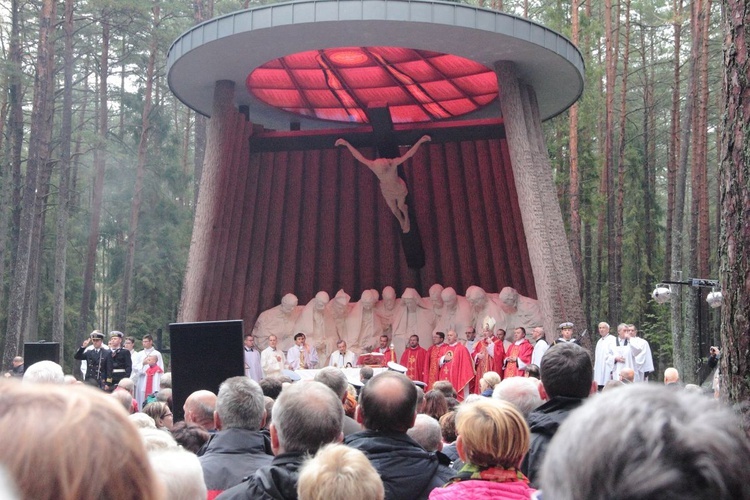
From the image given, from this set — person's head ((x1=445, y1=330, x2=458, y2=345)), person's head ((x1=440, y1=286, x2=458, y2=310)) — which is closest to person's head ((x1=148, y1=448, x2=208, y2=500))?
A: person's head ((x1=445, y1=330, x2=458, y2=345))

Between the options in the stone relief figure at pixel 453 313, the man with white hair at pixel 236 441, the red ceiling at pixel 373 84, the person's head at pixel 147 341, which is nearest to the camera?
the man with white hair at pixel 236 441

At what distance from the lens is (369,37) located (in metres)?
12.0

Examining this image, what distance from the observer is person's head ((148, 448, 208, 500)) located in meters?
2.10

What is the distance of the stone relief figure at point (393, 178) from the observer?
48.9 ft

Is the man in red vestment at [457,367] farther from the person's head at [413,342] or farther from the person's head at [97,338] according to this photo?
the person's head at [97,338]

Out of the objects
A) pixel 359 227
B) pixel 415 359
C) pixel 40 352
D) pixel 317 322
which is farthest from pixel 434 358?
pixel 40 352

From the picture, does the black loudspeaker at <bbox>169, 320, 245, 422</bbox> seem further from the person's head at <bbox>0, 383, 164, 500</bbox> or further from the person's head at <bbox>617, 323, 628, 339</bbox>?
the person's head at <bbox>617, 323, 628, 339</bbox>

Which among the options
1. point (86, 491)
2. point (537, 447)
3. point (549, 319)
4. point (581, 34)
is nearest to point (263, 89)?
point (549, 319)

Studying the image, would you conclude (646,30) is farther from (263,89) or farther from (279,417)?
(279,417)

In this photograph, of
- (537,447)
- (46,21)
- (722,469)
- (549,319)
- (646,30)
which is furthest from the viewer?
(646,30)

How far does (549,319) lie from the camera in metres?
11.6

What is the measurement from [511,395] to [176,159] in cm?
2300

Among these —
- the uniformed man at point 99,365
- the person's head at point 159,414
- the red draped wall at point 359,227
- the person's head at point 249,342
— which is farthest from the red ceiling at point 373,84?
the person's head at point 159,414

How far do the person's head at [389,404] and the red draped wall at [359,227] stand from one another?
1182 cm
